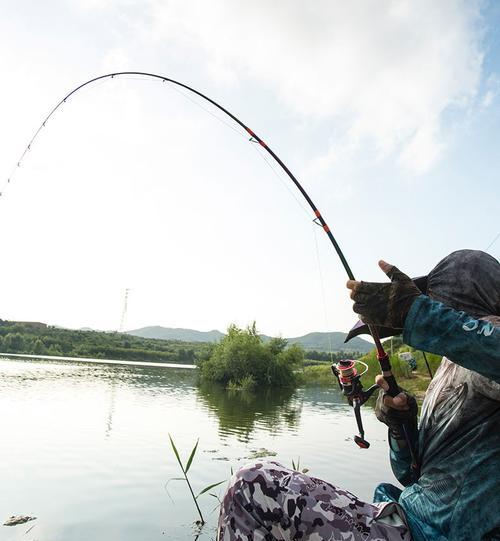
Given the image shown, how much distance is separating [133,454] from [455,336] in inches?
519

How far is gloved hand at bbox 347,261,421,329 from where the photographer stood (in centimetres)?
211

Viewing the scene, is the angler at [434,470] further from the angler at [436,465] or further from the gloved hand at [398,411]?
the gloved hand at [398,411]

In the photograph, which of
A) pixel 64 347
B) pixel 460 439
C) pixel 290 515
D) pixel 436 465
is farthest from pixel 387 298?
pixel 64 347

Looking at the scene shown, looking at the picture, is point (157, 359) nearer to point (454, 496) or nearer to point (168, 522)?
point (168, 522)

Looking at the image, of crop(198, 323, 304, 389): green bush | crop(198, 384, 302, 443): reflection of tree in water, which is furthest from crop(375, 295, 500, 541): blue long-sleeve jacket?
crop(198, 323, 304, 389): green bush

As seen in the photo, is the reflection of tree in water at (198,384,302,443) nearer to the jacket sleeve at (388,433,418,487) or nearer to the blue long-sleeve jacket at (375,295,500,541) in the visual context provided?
the jacket sleeve at (388,433,418,487)

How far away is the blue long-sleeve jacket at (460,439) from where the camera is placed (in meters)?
1.90

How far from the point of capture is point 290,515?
2043 millimetres

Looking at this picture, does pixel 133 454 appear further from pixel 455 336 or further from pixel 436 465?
pixel 455 336

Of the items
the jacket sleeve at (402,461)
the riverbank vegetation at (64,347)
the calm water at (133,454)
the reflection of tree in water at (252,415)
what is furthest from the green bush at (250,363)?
the jacket sleeve at (402,461)

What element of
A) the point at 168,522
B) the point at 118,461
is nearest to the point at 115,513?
the point at 168,522

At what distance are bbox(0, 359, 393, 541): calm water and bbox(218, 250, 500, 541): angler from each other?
21.8 ft

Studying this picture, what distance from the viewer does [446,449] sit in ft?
7.13

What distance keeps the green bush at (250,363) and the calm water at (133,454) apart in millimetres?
20054
